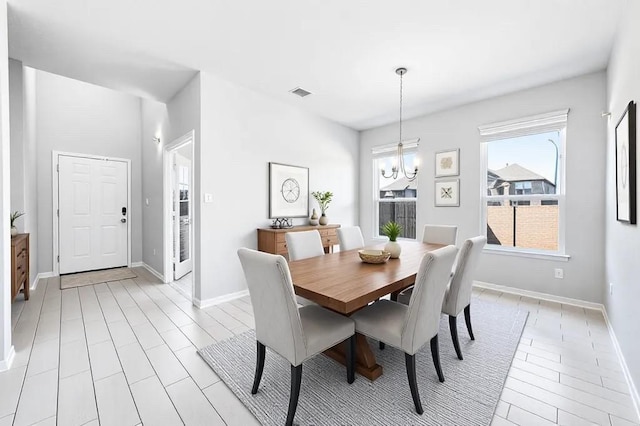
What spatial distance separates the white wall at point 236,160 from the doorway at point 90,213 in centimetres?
288

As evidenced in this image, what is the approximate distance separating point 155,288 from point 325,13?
152 inches

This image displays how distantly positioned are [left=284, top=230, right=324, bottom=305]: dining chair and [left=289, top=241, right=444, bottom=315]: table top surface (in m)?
0.20

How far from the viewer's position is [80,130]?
4.66 meters

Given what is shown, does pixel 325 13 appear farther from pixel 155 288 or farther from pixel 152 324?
pixel 155 288

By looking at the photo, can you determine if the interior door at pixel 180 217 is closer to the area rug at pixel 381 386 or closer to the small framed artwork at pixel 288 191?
the small framed artwork at pixel 288 191

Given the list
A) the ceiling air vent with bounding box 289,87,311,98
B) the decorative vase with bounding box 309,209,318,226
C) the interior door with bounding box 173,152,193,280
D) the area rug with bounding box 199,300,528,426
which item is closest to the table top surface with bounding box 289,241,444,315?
the area rug with bounding box 199,300,528,426

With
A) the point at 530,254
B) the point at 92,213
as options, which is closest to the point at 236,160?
the point at 92,213

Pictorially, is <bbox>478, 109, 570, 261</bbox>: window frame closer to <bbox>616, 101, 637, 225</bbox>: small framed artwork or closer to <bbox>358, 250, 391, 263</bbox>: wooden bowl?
<bbox>616, 101, 637, 225</bbox>: small framed artwork

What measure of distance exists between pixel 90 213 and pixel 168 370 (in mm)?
4163

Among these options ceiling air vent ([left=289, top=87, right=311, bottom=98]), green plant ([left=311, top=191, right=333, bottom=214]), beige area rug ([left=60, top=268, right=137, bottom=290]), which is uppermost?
ceiling air vent ([left=289, top=87, right=311, bottom=98])

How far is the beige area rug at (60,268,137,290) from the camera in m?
4.01

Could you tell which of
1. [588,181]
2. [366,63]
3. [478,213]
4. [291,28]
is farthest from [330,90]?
[588,181]

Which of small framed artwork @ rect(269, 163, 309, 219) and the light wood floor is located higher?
small framed artwork @ rect(269, 163, 309, 219)

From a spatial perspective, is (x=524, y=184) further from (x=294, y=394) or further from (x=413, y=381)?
(x=294, y=394)
